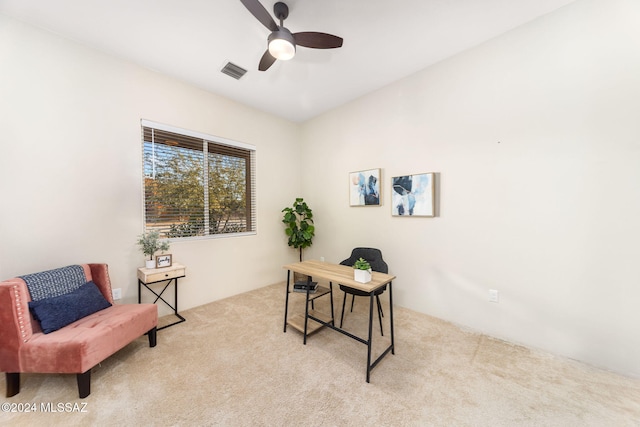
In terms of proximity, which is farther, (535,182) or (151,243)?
(151,243)

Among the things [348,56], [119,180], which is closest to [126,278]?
[119,180]

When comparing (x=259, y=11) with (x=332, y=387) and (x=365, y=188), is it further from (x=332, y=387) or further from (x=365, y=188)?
(x=332, y=387)

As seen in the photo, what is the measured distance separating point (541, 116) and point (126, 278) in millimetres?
4557

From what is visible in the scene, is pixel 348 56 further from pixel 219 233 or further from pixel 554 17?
pixel 219 233

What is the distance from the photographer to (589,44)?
6.15 ft

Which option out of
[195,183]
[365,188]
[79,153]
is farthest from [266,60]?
[79,153]

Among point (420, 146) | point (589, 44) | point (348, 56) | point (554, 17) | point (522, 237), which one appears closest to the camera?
point (589, 44)

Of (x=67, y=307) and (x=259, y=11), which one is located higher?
(x=259, y=11)

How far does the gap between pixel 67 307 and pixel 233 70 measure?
284 cm

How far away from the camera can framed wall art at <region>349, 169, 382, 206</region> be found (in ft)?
10.7

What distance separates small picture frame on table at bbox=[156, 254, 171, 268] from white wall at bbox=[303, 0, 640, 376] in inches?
111

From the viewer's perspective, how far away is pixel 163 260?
265cm

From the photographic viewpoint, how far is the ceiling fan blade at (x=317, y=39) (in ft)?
6.13

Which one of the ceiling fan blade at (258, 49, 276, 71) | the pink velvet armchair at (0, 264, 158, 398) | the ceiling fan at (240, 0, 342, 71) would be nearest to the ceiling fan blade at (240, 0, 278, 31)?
the ceiling fan at (240, 0, 342, 71)
